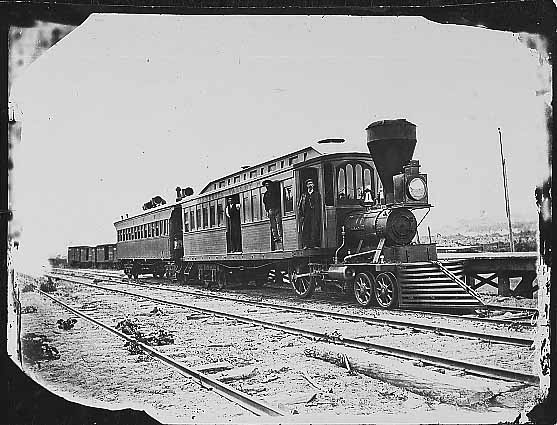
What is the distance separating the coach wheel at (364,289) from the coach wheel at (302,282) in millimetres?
177

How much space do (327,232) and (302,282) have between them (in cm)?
23

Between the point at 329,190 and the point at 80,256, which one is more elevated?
the point at 329,190

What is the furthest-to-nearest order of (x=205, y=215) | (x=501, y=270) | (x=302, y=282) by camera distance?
(x=205, y=215) < (x=302, y=282) < (x=501, y=270)

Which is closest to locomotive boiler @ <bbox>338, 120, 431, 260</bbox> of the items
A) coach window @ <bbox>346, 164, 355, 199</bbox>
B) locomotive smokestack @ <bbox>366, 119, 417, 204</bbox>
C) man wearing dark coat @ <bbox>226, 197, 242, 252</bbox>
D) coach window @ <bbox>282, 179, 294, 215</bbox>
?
locomotive smokestack @ <bbox>366, 119, 417, 204</bbox>

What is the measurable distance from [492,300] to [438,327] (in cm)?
23

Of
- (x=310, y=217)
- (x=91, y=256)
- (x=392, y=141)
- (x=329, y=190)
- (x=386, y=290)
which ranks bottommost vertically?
(x=386, y=290)

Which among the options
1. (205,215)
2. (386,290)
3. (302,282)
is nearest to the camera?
(386,290)

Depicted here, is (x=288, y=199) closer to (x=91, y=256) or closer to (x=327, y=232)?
(x=327, y=232)

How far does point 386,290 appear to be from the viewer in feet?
7.51


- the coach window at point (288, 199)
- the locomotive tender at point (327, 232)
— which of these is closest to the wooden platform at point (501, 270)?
the locomotive tender at point (327, 232)

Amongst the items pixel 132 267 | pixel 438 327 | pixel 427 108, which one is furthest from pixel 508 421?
pixel 132 267

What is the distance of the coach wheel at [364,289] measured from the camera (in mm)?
2277

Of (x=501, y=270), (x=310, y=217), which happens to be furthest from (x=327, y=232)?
(x=501, y=270)

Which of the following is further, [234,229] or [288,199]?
[234,229]
